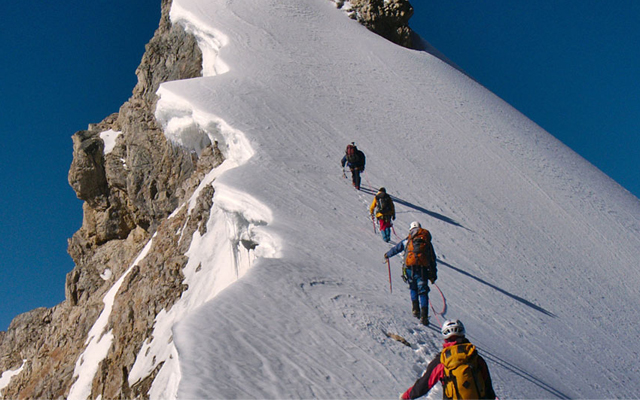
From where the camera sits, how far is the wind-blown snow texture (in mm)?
6227

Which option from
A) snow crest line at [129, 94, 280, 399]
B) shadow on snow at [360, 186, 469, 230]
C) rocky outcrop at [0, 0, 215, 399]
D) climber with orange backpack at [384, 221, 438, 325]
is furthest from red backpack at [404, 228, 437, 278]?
rocky outcrop at [0, 0, 215, 399]

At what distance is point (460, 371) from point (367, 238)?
21.7ft

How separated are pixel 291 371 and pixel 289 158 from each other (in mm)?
9369

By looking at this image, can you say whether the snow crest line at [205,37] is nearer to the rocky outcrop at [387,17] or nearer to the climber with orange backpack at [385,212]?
the rocky outcrop at [387,17]

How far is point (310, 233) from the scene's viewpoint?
1005 cm

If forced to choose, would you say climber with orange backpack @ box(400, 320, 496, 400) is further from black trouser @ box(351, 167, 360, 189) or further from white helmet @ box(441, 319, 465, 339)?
black trouser @ box(351, 167, 360, 189)

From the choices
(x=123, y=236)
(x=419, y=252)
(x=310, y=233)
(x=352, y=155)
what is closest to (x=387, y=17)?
(x=123, y=236)

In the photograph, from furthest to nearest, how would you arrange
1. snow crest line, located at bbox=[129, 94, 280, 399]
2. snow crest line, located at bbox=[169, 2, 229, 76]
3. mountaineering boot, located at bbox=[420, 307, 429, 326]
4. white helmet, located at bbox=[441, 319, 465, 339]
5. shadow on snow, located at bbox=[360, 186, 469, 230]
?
snow crest line, located at bbox=[169, 2, 229, 76] → shadow on snow, located at bbox=[360, 186, 469, 230] → snow crest line, located at bbox=[129, 94, 280, 399] → mountaineering boot, located at bbox=[420, 307, 429, 326] → white helmet, located at bbox=[441, 319, 465, 339]

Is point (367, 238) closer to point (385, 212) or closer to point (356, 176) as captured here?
point (385, 212)

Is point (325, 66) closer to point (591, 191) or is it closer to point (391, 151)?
point (391, 151)

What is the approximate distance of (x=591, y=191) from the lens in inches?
766

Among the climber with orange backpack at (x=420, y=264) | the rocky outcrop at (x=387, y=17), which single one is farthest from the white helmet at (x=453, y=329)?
the rocky outcrop at (x=387, y=17)

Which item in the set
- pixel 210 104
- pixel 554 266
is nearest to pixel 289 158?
pixel 210 104

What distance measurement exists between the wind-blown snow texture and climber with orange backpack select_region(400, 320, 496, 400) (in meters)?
1.41
